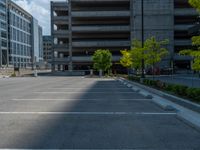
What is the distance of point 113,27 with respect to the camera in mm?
92625

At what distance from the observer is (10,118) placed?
12.2 meters

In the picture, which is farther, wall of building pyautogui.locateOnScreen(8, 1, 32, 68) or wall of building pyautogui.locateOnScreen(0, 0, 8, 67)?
wall of building pyautogui.locateOnScreen(8, 1, 32, 68)

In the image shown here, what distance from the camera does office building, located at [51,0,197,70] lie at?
89125mm

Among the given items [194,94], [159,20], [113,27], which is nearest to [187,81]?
[194,94]

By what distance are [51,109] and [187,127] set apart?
19.9ft

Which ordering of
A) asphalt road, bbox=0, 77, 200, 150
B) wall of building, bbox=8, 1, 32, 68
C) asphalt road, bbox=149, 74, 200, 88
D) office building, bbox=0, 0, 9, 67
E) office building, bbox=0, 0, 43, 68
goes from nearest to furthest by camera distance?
asphalt road, bbox=0, 77, 200, 150 < asphalt road, bbox=149, 74, 200, 88 < office building, bbox=0, 0, 9, 67 < office building, bbox=0, 0, 43, 68 < wall of building, bbox=8, 1, 32, 68

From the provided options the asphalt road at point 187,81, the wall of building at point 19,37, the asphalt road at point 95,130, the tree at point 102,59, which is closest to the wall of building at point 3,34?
the wall of building at point 19,37

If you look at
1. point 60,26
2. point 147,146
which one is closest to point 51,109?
point 147,146

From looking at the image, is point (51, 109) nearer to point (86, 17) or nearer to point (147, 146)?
point (147, 146)

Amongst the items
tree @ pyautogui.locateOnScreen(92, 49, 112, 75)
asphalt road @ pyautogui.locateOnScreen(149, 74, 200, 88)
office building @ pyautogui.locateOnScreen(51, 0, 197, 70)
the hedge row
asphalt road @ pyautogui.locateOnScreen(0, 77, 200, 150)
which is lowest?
asphalt road @ pyautogui.locateOnScreen(0, 77, 200, 150)

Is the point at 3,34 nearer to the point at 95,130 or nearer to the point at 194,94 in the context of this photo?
the point at 194,94

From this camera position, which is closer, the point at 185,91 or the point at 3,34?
the point at 185,91

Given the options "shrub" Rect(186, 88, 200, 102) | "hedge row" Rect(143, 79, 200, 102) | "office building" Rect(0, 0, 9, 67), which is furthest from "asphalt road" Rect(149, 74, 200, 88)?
"office building" Rect(0, 0, 9, 67)

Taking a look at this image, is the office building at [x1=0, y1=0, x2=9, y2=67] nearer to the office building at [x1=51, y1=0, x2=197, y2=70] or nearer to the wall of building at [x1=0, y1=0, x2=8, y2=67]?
the wall of building at [x1=0, y1=0, x2=8, y2=67]
